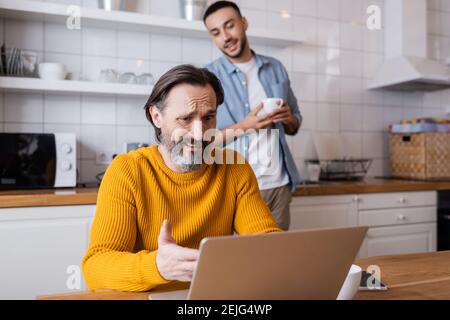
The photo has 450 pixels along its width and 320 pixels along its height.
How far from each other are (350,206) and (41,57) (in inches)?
76.4

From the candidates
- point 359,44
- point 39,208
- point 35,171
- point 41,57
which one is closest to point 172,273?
point 39,208

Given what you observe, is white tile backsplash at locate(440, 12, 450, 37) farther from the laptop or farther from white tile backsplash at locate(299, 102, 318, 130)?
the laptop

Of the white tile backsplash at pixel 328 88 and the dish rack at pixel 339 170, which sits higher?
the white tile backsplash at pixel 328 88

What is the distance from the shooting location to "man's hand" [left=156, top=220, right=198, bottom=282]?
0.77 meters

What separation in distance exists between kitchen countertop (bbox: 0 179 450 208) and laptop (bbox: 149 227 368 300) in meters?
1.45

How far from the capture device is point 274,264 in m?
0.65

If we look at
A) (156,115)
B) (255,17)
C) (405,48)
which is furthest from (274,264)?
(405,48)

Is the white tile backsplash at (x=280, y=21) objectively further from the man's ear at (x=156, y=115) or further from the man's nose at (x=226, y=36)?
the man's ear at (x=156, y=115)

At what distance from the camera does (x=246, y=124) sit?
1.91 m

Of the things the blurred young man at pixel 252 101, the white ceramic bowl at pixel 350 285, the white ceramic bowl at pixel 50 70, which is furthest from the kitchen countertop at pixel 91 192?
the white ceramic bowl at pixel 350 285

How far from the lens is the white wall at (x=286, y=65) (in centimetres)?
244

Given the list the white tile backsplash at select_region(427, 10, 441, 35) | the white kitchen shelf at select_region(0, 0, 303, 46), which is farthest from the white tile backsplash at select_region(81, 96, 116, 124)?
the white tile backsplash at select_region(427, 10, 441, 35)

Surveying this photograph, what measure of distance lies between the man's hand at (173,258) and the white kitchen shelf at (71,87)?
1.69m
